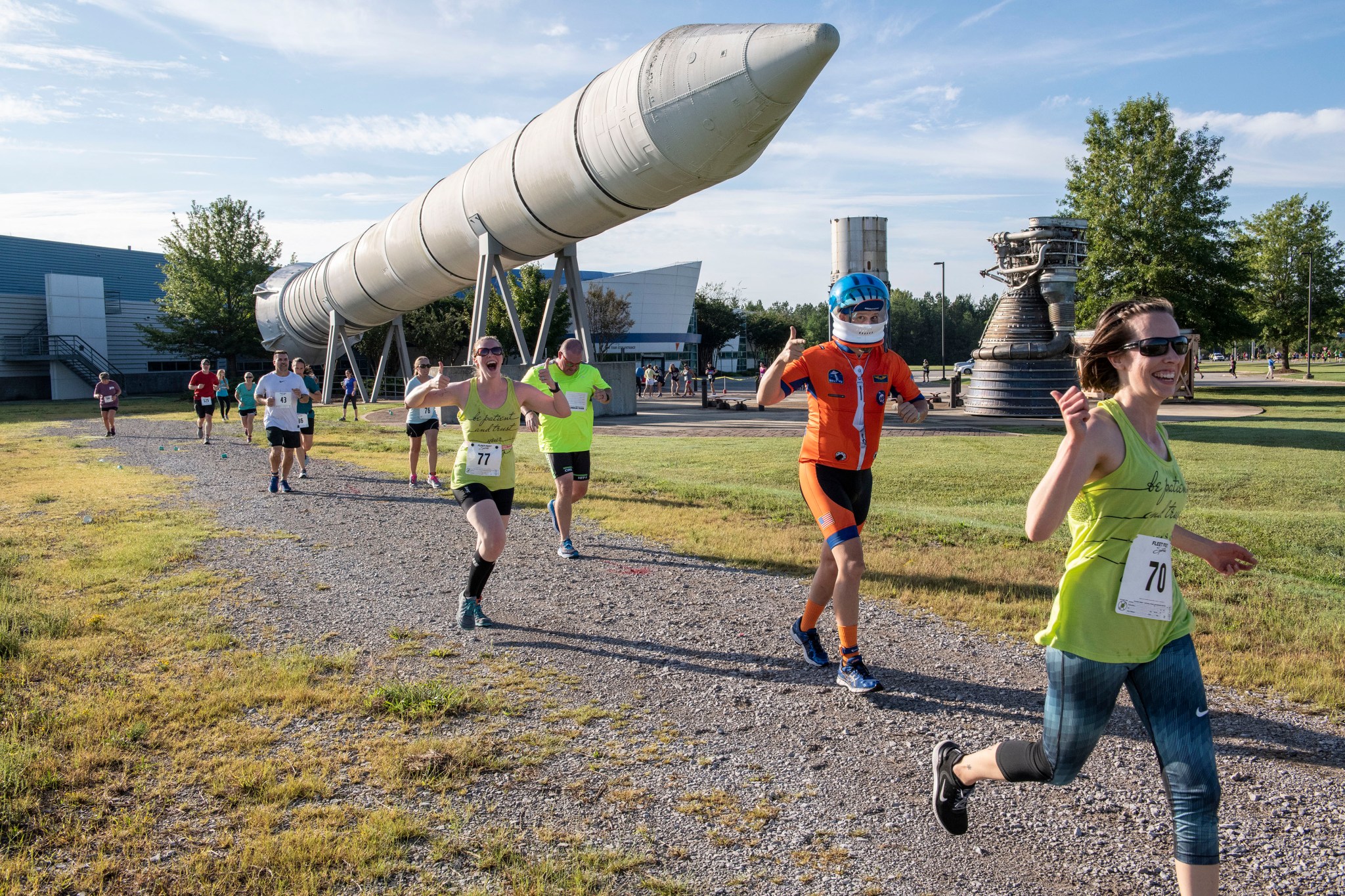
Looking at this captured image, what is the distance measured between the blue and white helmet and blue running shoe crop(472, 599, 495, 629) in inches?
114

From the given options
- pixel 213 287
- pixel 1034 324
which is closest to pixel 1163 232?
pixel 1034 324

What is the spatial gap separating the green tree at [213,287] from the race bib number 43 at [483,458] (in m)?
45.9

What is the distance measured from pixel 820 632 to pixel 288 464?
8.78 m

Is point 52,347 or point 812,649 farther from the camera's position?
point 52,347

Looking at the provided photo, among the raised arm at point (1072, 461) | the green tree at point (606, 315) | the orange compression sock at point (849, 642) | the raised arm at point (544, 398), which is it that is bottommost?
the orange compression sock at point (849, 642)

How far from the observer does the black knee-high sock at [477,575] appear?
5.56 metres

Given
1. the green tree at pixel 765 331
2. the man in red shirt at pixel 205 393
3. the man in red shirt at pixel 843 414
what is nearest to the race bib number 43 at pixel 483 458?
the man in red shirt at pixel 843 414

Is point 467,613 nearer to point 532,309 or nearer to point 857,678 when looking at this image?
point 857,678

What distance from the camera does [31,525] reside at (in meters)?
9.09

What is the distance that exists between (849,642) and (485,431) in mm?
2818

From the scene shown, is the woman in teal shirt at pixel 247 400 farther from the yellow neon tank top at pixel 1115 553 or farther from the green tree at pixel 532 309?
the green tree at pixel 532 309

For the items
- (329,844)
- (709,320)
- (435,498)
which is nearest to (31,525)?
(435,498)

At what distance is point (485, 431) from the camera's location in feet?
19.1

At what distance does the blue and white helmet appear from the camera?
14.8ft
